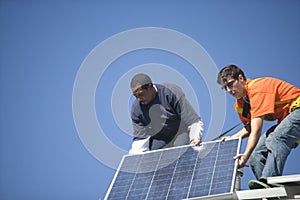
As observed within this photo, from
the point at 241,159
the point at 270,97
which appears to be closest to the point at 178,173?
the point at 241,159

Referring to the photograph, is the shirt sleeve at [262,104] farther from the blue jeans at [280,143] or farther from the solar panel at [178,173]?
the solar panel at [178,173]

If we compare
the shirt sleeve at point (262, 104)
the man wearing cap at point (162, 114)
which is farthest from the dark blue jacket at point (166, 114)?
the shirt sleeve at point (262, 104)

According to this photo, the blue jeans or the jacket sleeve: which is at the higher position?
the jacket sleeve

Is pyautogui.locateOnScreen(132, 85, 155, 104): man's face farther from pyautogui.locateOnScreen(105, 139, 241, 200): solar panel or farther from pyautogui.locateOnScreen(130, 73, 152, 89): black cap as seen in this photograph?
pyautogui.locateOnScreen(105, 139, 241, 200): solar panel

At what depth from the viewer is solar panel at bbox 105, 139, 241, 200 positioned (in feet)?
29.9

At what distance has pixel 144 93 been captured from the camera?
1077 cm

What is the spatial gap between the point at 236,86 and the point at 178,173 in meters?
1.56

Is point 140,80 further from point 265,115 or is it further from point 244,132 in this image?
point 265,115

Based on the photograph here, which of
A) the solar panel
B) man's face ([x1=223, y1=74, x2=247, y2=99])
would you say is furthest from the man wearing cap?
man's face ([x1=223, y1=74, x2=247, y2=99])

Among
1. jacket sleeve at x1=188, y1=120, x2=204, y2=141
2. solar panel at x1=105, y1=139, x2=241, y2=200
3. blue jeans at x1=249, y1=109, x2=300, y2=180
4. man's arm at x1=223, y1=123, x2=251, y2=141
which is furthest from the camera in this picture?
jacket sleeve at x1=188, y1=120, x2=204, y2=141

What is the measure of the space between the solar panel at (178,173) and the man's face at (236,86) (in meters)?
0.75

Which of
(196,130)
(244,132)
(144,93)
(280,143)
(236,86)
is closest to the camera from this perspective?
(280,143)

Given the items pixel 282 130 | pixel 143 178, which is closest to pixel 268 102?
pixel 282 130

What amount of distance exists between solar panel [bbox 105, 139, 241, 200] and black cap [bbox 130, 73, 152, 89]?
117 cm
